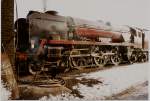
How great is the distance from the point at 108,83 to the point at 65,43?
14.4 inches

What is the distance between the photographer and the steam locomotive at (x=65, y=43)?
178 cm

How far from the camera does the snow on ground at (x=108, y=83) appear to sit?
179 centimetres

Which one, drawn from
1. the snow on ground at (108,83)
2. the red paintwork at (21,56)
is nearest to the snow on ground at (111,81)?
the snow on ground at (108,83)

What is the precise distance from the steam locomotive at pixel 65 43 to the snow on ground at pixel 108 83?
0.18 feet

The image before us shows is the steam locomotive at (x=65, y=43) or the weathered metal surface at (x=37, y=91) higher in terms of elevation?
the steam locomotive at (x=65, y=43)

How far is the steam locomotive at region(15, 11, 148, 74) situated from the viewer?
5.83 feet

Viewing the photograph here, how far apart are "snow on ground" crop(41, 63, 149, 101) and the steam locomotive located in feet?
0.18

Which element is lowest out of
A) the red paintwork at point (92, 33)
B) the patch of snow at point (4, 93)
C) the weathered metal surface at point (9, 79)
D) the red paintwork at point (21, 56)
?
the patch of snow at point (4, 93)

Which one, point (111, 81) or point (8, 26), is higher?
point (8, 26)

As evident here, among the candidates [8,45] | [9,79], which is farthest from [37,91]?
[8,45]

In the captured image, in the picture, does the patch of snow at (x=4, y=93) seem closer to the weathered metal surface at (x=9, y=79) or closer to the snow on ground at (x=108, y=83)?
the weathered metal surface at (x=9, y=79)

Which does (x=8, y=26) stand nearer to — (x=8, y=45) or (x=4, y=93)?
(x=8, y=45)

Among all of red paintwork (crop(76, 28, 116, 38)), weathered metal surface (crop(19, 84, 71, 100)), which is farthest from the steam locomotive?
weathered metal surface (crop(19, 84, 71, 100))

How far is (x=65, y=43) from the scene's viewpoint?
1.80 meters
